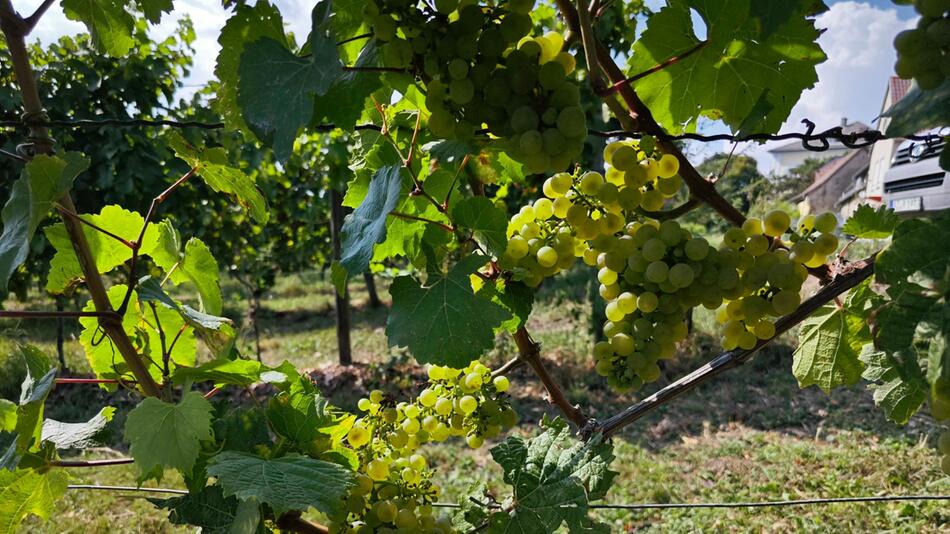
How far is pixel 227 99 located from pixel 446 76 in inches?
15.2

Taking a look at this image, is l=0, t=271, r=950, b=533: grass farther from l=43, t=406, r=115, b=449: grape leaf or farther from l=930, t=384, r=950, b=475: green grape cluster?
l=930, t=384, r=950, b=475: green grape cluster

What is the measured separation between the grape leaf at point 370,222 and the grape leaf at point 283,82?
13 centimetres

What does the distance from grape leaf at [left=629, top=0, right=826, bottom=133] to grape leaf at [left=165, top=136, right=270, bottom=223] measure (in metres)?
0.73

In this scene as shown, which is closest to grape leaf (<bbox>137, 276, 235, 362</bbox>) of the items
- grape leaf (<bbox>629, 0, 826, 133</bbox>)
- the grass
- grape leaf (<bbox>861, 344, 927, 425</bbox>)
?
grape leaf (<bbox>629, 0, 826, 133</bbox>)

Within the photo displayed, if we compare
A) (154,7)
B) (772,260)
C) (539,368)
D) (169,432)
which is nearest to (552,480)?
(539,368)

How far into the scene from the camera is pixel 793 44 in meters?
0.89

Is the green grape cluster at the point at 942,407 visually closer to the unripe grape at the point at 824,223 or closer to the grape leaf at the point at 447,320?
the unripe grape at the point at 824,223

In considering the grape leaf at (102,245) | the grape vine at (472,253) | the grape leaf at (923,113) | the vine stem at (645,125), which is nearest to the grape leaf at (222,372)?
the grape vine at (472,253)

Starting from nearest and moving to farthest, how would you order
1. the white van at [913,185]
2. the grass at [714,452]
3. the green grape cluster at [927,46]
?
the green grape cluster at [927,46]
the grass at [714,452]
the white van at [913,185]

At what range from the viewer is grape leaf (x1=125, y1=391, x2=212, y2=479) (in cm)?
83

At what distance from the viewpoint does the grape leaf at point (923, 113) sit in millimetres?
509

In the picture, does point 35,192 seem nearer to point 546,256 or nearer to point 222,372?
point 222,372

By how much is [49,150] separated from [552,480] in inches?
37.0

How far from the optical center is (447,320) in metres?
0.82
